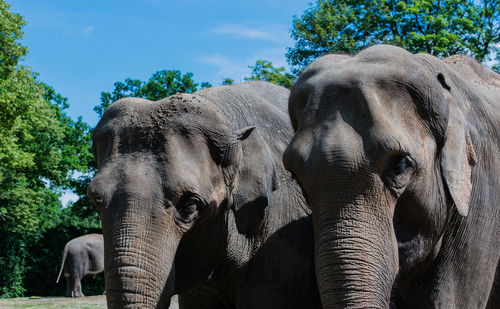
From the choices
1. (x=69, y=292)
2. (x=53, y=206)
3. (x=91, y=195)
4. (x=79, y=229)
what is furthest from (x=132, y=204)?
(x=53, y=206)

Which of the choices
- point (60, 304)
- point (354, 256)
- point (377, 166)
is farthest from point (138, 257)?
point (60, 304)

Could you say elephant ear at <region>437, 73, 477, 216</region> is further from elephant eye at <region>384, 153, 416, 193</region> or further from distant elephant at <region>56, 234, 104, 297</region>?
distant elephant at <region>56, 234, 104, 297</region>

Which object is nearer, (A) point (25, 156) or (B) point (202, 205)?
(B) point (202, 205)

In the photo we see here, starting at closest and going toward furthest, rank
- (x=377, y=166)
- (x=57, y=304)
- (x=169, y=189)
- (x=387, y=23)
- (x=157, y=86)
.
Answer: (x=377, y=166)
(x=169, y=189)
(x=57, y=304)
(x=387, y=23)
(x=157, y=86)

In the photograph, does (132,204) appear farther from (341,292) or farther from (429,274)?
(429,274)

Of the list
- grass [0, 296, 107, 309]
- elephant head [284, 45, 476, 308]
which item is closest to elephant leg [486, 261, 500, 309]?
elephant head [284, 45, 476, 308]

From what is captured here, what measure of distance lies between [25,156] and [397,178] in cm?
2884

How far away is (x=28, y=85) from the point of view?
2938 centimetres

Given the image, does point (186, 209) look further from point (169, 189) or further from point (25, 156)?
point (25, 156)

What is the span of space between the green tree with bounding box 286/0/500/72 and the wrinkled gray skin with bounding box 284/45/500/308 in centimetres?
2072

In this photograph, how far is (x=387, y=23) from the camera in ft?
89.2

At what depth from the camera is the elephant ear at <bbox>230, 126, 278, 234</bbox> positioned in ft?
16.2

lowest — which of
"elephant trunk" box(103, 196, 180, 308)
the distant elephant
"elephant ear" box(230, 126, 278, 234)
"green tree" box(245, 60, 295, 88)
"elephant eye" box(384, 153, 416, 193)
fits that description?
"elephant trunk" box(103, 196, 180, 308)

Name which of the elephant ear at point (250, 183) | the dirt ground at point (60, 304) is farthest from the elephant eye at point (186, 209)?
the dirt ground at point (60, 304)
